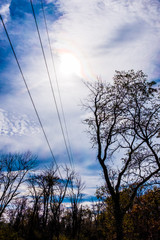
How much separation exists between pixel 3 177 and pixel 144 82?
26749mm

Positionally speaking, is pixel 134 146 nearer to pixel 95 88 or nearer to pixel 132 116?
pixel 132 116

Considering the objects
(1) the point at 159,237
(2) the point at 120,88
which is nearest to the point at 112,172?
(1) the point at 159,237

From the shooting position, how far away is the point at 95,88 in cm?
1229

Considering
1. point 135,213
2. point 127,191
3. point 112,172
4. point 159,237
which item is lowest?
point 159,237

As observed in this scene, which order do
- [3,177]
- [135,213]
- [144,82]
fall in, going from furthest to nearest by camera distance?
[3,177] → [135,213] → [144,82]

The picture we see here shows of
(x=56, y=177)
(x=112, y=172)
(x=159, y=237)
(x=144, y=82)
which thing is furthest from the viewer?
(x=56, y=177)

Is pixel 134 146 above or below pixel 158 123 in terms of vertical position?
below

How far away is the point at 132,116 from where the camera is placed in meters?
11.5

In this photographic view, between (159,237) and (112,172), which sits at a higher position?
(112,172)

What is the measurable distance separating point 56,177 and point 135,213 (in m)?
16.4

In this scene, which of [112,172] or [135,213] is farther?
[112,172]

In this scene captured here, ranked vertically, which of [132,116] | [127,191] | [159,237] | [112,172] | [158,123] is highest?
[132,116]

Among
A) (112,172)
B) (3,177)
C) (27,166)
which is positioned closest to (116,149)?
(112,172)

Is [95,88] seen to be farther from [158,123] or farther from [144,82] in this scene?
[158,123]
